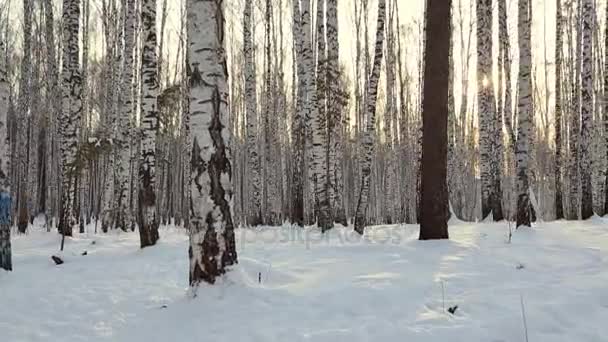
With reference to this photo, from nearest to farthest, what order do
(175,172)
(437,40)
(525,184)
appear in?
(437,40), (525,184), (175,172)

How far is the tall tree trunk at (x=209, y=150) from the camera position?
4.56 m

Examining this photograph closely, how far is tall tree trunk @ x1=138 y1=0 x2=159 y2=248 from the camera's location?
8.30 meters

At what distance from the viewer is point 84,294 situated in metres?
5.29

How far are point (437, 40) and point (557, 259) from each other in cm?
362

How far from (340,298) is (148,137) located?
5.70m

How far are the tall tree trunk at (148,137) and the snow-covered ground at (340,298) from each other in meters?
1.50

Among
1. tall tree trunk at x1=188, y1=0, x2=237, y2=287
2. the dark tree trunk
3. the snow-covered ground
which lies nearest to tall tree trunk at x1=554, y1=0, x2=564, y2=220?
the snow-covered ground

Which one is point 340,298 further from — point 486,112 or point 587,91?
point 486,112

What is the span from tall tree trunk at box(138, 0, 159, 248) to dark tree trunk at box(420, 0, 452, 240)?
478 cm

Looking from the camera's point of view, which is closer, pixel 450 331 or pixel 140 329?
pixel 450 331

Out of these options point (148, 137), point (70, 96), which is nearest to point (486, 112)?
point (148, 137)

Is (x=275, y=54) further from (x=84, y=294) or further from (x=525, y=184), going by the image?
(x=84, y=294)

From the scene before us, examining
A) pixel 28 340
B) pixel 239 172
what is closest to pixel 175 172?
pixel 239 172

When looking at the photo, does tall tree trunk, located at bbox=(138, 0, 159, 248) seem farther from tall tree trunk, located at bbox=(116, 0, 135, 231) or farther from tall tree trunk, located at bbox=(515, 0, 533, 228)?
tall tree trunk, located at bbox=(515, 0, 533, 228)
